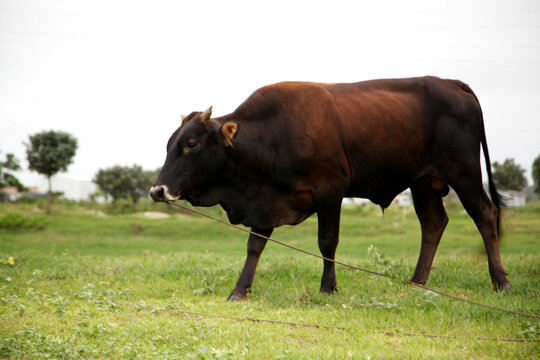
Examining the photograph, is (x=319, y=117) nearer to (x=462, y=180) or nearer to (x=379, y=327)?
(x=462, y=180)

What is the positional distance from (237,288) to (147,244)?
48.8 ft

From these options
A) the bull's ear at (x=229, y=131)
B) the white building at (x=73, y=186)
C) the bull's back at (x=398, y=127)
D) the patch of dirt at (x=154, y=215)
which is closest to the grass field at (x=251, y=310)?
the bull's back at (x=398, y=127)

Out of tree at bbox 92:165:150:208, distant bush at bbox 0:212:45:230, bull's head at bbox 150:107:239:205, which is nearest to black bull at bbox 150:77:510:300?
bull's head at bbox 150:107:239:205

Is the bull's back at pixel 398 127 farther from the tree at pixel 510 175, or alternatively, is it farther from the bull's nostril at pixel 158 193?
the tree at pixel 510 175

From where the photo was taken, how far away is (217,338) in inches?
182

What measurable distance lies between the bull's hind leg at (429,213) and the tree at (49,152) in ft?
82.2

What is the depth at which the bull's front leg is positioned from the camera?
6.60m

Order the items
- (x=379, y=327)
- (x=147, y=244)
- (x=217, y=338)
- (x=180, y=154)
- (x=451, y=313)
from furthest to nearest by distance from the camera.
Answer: (x=147, y=244)
(x=180, y=154)
(x=451, y=313)
(x=379, y=327)
(x=217, y=338)

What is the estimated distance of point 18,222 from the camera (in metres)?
25.8

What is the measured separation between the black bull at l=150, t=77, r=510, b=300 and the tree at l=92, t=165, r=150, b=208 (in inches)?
1135

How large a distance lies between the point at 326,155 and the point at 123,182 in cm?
3004

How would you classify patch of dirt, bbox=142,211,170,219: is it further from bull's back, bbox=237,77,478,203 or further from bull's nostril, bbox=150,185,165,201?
bull's nostril, bbox=150,185,165,201

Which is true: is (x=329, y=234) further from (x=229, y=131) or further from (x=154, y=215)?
(x=154, y=215)

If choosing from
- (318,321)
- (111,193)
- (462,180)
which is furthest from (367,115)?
(111,193)
